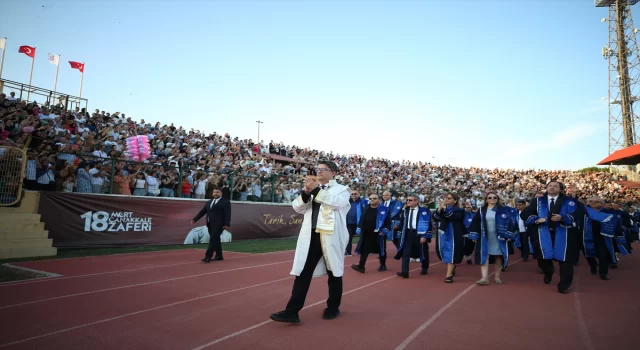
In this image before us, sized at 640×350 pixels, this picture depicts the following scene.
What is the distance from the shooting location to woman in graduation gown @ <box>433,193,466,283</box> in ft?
25.5

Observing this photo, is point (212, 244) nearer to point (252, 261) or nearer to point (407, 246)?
point (252, 261)

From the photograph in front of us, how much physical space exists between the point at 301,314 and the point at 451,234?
3992mm

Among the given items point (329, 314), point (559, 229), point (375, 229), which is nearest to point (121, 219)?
point (375, 229)

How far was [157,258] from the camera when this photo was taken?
34.4ft

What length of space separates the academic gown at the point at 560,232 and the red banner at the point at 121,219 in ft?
36.8

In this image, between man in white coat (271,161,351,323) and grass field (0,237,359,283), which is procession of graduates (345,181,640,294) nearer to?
man in white coat (271,161,351,323)

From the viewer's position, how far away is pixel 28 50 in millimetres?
25844

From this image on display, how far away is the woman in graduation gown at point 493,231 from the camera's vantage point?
25.2 ft

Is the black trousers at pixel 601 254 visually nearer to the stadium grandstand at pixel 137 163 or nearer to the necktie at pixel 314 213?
the stadium grandstand at pixel 137 163

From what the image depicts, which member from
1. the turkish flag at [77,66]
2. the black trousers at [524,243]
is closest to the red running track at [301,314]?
the black trousers at [524,243]

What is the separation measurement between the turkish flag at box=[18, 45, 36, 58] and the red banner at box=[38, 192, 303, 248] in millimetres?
20486

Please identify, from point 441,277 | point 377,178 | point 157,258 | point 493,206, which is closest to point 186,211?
point 157,258

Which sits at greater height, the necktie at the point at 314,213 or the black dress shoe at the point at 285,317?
the necktie at the point at 314,213

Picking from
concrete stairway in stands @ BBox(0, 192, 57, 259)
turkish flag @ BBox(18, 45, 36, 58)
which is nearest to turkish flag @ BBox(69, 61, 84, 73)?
turkish flag @ BBox(18, 45, 36, 58)
